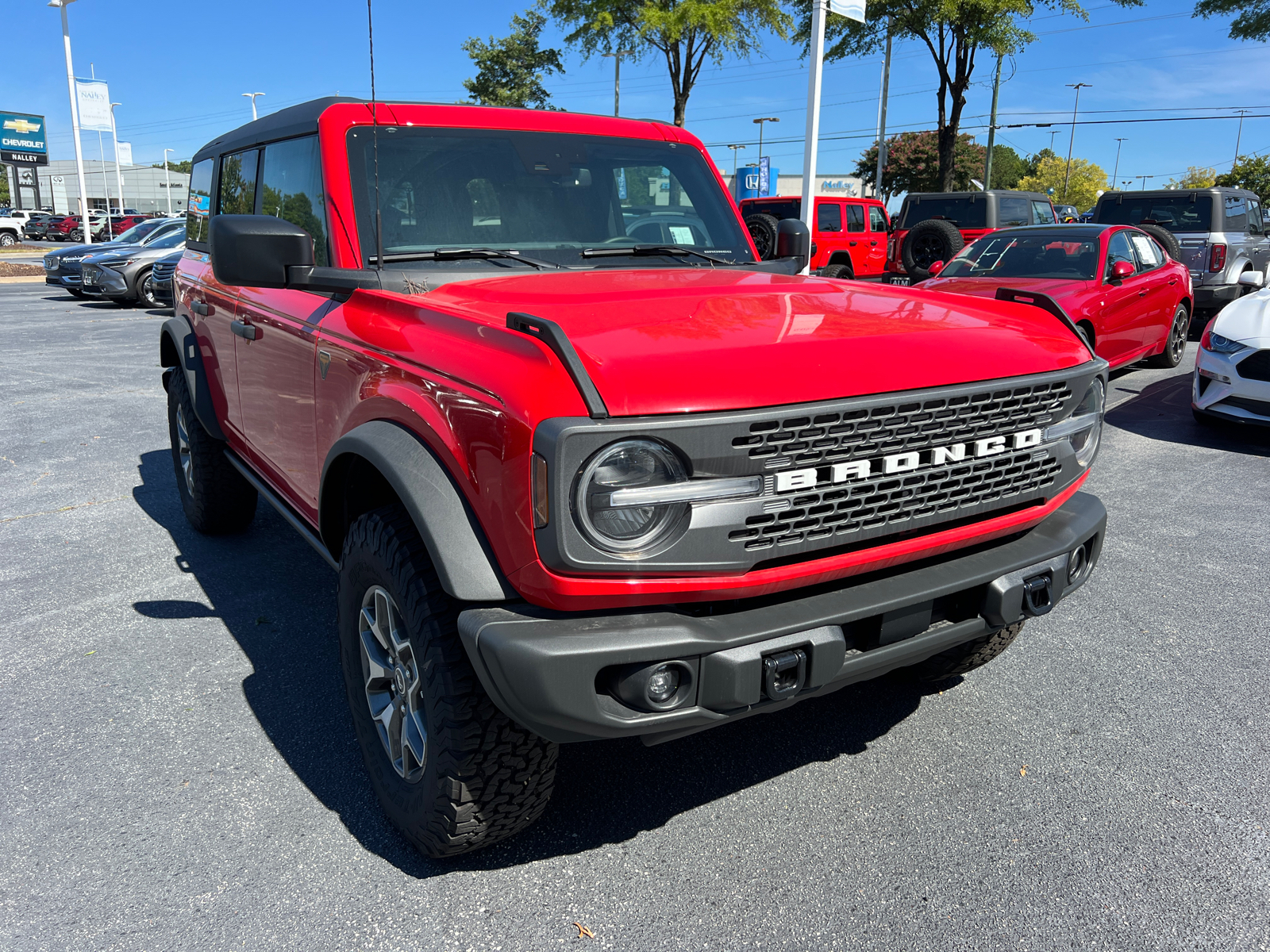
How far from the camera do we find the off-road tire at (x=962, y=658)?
315 cm

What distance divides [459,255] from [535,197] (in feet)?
1.43

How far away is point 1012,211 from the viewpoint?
16688 mm

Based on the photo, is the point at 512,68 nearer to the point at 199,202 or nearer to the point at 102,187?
the point at 199,202

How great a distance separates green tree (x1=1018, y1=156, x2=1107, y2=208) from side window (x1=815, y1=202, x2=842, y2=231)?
2989 inches

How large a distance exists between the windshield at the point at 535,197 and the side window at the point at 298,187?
163mm

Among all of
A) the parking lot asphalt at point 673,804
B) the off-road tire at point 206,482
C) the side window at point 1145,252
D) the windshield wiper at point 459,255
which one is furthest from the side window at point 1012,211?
the windshield wiper at point 459,255

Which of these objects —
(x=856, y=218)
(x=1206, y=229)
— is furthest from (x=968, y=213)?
(x=1206, y=229)

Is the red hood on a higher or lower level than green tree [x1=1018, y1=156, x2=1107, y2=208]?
lower

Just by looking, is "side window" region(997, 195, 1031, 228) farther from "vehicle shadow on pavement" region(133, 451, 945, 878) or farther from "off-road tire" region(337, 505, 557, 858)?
"off-road tire" region(337, 505, 557, 858)

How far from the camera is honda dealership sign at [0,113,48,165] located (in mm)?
54125

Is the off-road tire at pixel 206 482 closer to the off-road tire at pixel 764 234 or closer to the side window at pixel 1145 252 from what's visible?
the off-road tire at pixel 764 234

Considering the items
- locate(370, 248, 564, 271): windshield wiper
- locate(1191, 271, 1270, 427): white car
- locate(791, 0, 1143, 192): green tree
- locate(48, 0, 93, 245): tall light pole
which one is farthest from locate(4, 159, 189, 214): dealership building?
locate(370, 248, 564, 271): windshield wiper

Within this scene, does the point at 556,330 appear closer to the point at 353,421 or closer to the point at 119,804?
the point at 353,421

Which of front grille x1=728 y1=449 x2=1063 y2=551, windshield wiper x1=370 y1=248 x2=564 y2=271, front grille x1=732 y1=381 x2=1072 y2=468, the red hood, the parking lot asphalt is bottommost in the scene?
the parking lot asphalt
